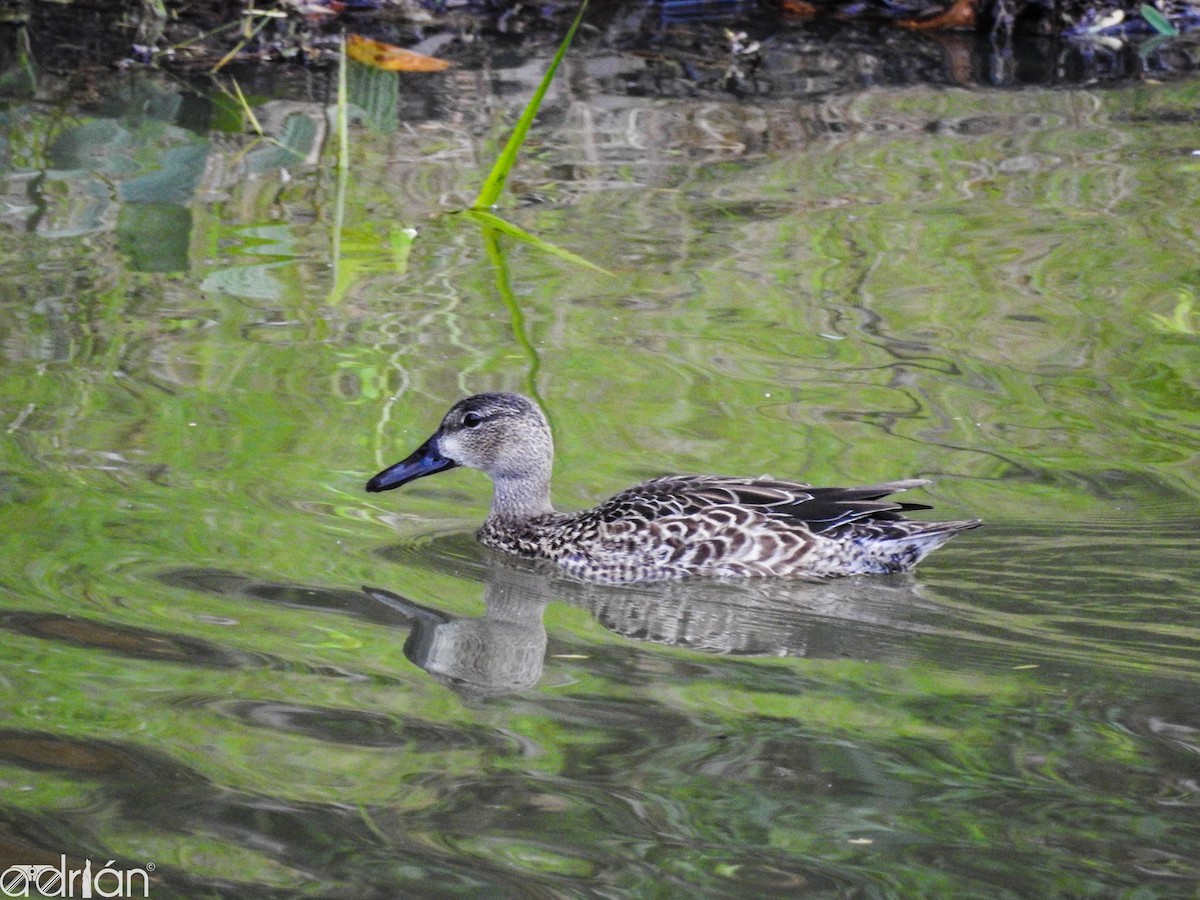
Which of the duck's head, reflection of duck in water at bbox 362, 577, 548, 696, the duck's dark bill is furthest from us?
the duck's head

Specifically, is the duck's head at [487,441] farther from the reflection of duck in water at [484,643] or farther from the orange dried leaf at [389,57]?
the orange dried leaf at [389,57]

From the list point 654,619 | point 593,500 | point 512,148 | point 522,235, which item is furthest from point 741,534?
point 522,235

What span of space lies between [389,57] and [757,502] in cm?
728

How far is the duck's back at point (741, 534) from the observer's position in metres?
6.09

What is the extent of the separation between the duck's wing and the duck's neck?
1.41 ft

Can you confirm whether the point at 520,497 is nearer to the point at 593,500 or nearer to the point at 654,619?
the point at 593,500

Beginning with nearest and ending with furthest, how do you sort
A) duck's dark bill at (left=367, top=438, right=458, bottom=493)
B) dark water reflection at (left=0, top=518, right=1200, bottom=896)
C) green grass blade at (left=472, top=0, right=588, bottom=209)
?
dark water reflection at (left=0, top=518, right=1200, bottom=896) → duck's dark bill at (left=367, top=438, right=458, bottom=493) → green grass blade at (left=472, top=0, right=588, bottom=209)

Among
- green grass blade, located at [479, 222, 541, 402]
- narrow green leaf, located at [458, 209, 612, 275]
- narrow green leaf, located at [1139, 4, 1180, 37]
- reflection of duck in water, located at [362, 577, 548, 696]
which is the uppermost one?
narrow green leaf, located at [1139, 4, 1180, 37]

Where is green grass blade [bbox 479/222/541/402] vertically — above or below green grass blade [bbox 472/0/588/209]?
below

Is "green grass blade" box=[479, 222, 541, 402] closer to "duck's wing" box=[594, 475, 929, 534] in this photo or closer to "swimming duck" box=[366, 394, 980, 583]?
"swimming duck" box=[366, 394, 980, 583]

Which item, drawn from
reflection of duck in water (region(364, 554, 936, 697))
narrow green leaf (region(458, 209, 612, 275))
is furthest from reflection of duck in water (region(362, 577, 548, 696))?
narrow green leaf (region(458, 209, 612, 275))

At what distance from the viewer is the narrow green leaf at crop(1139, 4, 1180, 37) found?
14.1 metres

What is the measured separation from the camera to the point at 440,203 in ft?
32.4

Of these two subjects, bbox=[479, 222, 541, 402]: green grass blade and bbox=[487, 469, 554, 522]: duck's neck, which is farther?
bbox=[479, 222, 541, 402]: green grass blade
